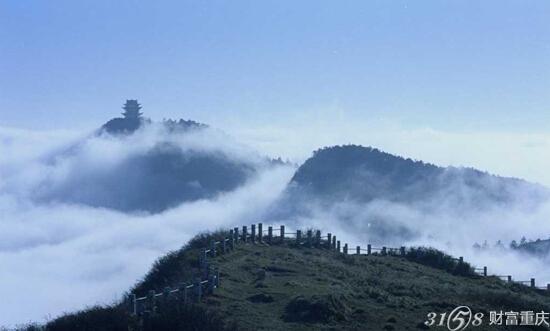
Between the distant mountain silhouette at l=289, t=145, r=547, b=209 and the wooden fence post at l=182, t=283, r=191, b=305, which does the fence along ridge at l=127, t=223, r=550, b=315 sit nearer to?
the wooden fence post at l=182, t=283, r=191, b=305

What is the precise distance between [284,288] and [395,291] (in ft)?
15.3

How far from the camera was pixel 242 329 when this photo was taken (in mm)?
20484

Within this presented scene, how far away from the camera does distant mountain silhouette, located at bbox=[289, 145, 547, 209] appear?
6993 inches

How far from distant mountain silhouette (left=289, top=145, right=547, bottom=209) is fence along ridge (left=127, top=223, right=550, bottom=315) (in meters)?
129

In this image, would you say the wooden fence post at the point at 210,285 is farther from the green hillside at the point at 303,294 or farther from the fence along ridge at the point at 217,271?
the green hillside at the point at 303,294

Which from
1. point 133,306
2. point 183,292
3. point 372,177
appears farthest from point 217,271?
point 372,177

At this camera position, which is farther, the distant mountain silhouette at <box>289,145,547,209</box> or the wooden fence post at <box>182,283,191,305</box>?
the distant mountain silhouette at <box>289,145,547,209</box>

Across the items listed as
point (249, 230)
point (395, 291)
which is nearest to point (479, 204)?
point (249, 230)

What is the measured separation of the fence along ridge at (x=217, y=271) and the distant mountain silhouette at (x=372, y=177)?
423ft

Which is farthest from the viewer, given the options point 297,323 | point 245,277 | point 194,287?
point 245,277

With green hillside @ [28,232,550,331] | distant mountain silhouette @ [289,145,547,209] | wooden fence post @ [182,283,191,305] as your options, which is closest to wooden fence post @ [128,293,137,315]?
green hillside @ [28,232,550,331]

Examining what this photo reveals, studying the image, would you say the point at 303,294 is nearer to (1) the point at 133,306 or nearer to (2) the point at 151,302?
(2) the point at 151,302

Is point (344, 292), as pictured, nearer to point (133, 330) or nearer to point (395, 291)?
point (395, 291)

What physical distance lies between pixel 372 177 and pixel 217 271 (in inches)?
6265
